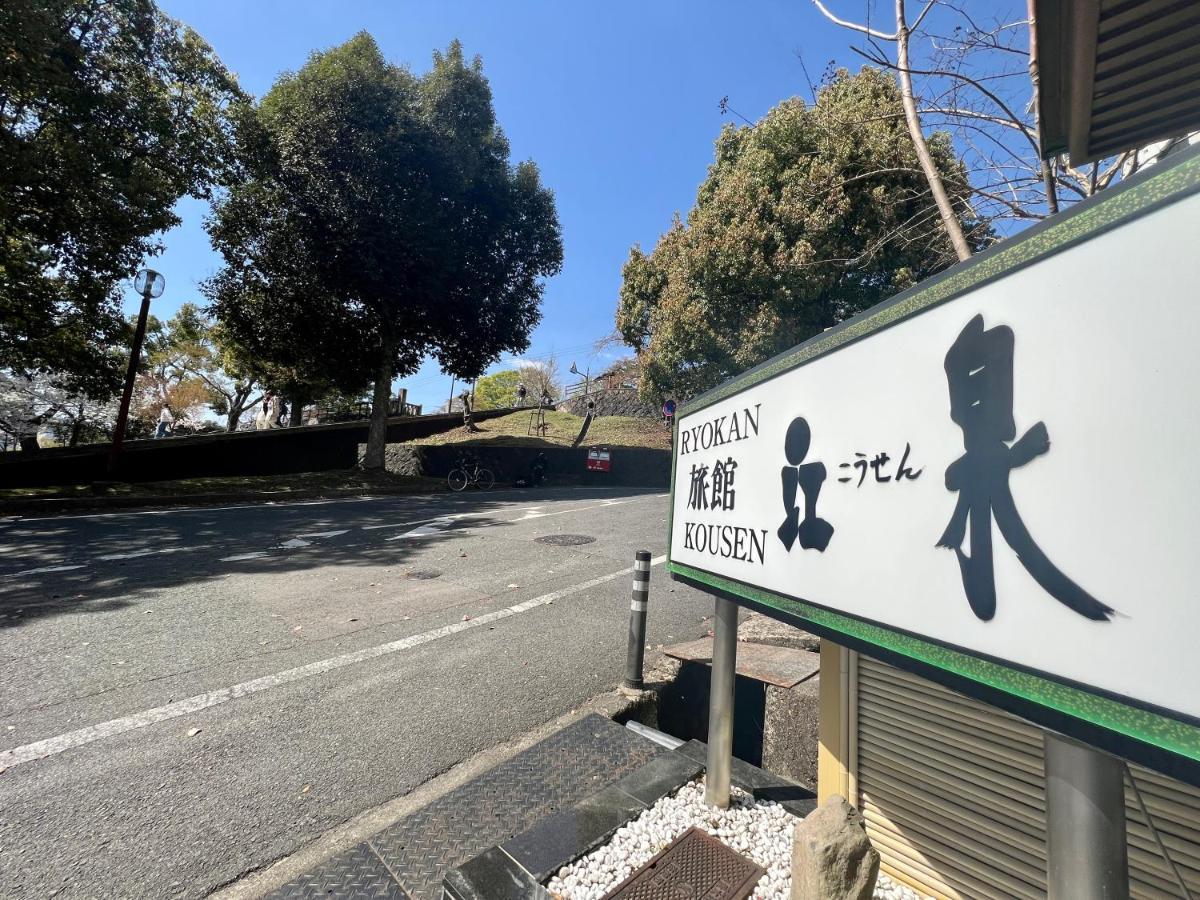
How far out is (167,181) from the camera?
11.8m

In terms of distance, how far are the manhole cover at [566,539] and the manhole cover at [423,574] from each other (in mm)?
2053

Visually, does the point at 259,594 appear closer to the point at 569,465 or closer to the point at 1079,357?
the point at 1079,357

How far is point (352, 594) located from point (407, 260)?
38.8 feet

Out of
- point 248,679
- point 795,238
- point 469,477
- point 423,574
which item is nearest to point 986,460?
point 248,679

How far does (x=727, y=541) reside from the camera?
1891 mm

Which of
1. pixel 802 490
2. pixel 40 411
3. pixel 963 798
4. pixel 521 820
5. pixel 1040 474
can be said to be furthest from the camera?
pixel 40 411

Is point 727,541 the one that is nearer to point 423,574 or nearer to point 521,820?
point 521,820

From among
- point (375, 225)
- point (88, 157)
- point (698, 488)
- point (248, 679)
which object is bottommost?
point (248, 679)

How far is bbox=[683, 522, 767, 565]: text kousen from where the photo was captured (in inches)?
66.1

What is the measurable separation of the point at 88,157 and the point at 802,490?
14005 mm

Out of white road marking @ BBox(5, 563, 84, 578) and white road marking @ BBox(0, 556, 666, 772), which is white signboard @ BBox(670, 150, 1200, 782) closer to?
white road marking @ BBox(0, 556, 666, 772)

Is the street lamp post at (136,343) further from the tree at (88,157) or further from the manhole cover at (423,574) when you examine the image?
the manhole cover at (423,574)

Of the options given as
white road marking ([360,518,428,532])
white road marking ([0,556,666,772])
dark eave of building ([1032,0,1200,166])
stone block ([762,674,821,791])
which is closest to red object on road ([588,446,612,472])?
white road marking ([360,518,428,532])

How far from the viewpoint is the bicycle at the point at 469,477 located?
54.7 ft
